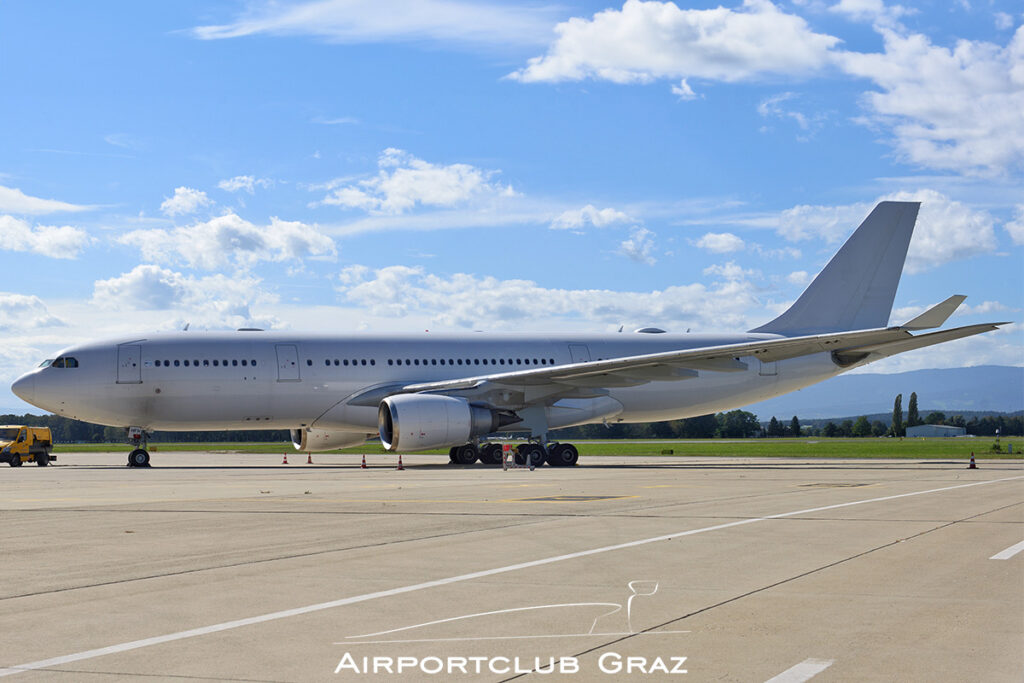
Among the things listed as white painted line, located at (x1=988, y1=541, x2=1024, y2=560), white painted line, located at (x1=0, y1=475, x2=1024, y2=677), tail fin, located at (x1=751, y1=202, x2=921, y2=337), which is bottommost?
white painted line, located at (x1=988, y1=541, x2=1024, y2=560)

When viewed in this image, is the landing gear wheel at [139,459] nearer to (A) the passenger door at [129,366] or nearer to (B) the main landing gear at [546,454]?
(A) the passenger door at [129,366]

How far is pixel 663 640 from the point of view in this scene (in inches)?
243

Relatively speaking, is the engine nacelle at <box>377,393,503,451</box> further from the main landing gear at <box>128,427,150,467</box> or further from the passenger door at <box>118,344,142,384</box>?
the main landing gear at <box>128,427,150,467</box>

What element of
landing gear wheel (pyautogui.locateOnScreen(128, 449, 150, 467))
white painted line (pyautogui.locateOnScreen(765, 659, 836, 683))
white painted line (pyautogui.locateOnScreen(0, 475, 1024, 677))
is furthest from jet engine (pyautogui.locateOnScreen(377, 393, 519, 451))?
white painted line (pyautogui.locateOnScreen(765, 659, 836, 683))

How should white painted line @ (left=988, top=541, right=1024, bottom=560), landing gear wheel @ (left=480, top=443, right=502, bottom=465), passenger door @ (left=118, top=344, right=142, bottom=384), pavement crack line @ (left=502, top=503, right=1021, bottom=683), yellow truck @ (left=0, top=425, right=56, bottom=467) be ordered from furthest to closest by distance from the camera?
yellow truck @ (left=0, top=425, right=56, bottom=467), landing gear wheel @ (left=480, top=443, right=502, bottom=465), passenger door @ (left=118, top=344, right=142, bottom=384), white painted line @ (left=988, top=541, right=1024, bottom=560), pavement crack line @ (left=502, top=503, right=1021, bottom=683)

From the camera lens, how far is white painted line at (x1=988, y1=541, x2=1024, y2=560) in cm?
980

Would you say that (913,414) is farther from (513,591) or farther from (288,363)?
(513,591)

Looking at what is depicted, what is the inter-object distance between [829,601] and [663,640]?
1.82 m

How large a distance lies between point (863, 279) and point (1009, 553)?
96.8 ft

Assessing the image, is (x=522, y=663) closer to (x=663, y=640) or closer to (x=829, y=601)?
(x=663, y=640)

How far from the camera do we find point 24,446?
38188 mm

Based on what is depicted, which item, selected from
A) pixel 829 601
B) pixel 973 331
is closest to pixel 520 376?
pixel 973 331

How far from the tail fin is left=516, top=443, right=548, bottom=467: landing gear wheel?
1147 cm

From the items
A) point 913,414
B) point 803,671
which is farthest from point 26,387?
point 913,414
